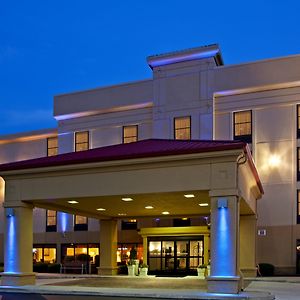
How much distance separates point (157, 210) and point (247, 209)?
5133 mm

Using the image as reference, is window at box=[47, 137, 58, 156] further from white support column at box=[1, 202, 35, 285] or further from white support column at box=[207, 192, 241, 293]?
white support column at box=[207, 192, 241, 293]

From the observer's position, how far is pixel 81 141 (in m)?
42.6

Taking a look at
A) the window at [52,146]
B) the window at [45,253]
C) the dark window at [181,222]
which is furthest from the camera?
the window at [52,146]

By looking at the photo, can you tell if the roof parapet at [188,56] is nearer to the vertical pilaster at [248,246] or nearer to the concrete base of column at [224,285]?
the vertical pilaster at [248,246]

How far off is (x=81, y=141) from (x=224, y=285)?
24573 millimetres

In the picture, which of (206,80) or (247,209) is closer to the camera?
(247,209)

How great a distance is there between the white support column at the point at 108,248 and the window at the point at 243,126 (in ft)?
33.4

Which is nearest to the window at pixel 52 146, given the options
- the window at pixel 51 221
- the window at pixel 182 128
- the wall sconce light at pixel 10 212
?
the window at pixel 51 221

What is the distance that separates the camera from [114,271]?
112ft

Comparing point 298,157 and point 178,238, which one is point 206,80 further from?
point 178,238

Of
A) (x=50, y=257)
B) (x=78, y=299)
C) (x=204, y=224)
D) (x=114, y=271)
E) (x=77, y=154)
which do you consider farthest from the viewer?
(x=50, y=257)

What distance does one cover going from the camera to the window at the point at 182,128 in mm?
38459

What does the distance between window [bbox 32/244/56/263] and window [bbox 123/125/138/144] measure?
400 inches

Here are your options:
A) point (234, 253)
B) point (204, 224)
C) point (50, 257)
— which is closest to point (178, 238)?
point (204, 224)
